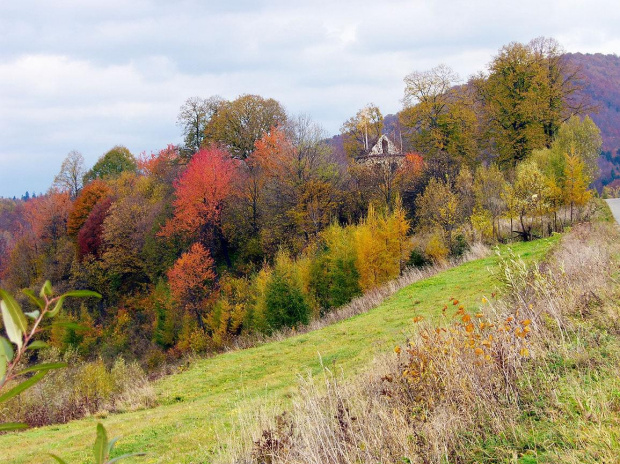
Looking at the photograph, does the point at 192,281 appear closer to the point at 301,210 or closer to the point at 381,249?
the point at 301,210

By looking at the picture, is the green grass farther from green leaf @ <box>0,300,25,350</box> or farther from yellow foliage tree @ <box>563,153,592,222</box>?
green leaf @ <box>0,300,25,350</box>

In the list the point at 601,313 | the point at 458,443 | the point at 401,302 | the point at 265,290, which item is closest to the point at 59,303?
the point at 458,443

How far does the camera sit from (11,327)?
0.90m

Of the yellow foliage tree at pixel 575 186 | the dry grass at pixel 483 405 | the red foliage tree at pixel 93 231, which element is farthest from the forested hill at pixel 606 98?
the dry grass at pixel 483 405

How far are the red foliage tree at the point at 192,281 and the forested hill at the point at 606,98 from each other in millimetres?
62569

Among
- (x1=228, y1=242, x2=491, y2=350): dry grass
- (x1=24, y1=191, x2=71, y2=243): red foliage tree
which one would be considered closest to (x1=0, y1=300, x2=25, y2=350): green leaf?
(x1=228, y1=242, x2=491, y2=350): dry grass

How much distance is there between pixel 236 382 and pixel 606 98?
103 meters

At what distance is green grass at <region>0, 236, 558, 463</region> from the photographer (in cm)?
872

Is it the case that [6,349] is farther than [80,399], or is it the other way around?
[80,399]

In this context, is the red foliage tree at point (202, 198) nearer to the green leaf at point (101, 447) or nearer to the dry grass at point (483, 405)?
the dry grass at point (483, 405)

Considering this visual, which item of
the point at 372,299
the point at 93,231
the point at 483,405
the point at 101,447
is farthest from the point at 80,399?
the point at 93,231

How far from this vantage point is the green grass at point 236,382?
8.72 metres

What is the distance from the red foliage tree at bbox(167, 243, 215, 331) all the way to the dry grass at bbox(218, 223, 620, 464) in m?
28.8

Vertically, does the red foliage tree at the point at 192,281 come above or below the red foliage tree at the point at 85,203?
below
